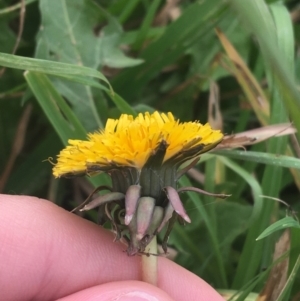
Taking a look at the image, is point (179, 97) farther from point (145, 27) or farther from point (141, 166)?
point (141, 166)

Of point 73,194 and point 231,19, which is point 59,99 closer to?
point 73,194

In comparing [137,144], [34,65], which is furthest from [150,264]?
[34,65]

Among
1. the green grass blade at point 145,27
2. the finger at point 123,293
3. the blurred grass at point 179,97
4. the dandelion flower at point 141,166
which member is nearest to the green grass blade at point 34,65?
the blurred grass at point 179,97

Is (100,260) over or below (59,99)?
below

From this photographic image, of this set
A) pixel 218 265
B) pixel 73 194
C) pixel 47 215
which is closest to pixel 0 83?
pixel 73 194

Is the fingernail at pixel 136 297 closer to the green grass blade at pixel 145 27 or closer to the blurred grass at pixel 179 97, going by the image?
the blurred grass at pixel 179 97

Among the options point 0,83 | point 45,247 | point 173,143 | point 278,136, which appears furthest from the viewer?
point 0,83
